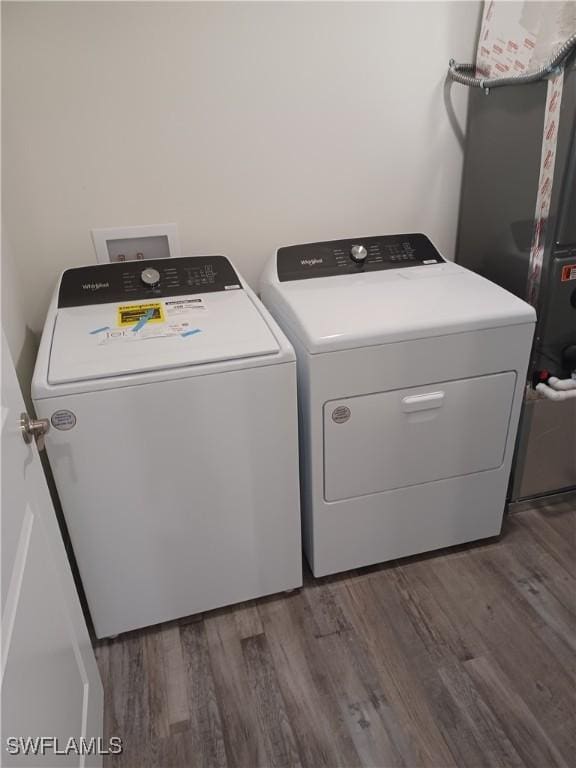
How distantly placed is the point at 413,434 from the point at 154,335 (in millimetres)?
747

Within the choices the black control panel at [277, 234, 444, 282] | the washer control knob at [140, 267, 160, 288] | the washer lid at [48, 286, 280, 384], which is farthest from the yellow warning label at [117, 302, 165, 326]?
the black control panel at [277, 234, 444, 282]

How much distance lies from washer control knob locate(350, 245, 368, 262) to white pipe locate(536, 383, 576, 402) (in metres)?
0.68

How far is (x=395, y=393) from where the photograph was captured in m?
1.43

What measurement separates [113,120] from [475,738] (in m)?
1.88

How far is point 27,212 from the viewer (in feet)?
5.34

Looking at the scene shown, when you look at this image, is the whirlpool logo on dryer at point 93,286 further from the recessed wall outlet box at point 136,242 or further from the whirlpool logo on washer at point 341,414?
the whirlpool logo on washer at point 341,414

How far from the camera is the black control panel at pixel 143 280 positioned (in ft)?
5.13

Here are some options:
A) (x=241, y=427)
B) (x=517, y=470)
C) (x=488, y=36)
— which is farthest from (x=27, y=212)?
(x=517, y=470)

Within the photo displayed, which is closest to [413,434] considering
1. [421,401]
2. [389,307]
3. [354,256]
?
[421,401]

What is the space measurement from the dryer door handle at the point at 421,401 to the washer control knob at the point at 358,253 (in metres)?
0.54

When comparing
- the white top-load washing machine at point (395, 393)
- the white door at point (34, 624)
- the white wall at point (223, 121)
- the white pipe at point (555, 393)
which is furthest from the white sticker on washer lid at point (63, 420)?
the white pipe at point (555, 393)

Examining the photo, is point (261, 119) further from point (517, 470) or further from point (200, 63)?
point (517, 470)

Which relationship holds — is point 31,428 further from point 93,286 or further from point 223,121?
point 223,121

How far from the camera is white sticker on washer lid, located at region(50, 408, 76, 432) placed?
1186 millimetres
